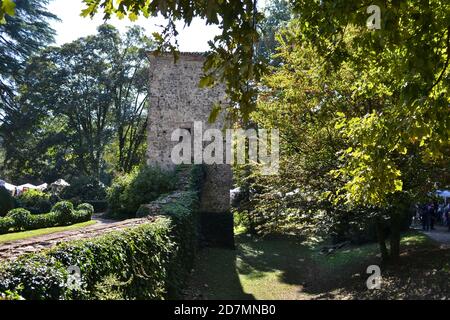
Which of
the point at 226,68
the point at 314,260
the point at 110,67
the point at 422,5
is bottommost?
the point at 314,260

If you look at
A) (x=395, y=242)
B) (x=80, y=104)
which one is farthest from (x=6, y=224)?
(x=80, y=104)

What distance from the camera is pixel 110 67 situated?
107 ft

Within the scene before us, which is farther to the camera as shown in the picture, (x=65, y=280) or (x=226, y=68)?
(x=65, y=280)

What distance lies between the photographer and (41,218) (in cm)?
1680

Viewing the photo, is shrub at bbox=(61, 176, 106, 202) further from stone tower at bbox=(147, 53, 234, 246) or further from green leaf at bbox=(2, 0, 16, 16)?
green leaf at bbox=(2, 0, 16, 16)

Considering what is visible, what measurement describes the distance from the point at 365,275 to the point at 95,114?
28835mm

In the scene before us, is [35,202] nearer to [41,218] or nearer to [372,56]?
[41,218]

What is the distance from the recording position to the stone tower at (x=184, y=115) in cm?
1856

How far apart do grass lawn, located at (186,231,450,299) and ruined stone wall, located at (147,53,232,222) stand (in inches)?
105

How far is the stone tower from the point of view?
18562mm

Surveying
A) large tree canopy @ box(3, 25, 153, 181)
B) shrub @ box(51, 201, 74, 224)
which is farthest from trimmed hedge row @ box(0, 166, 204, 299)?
large tree canopy @ box(3, 25, 153, 181)

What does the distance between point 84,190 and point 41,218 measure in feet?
30.2

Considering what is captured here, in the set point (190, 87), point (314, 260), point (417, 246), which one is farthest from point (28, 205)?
point (417, 246)

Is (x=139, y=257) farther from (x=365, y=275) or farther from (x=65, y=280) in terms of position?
(x=365, y=275)
